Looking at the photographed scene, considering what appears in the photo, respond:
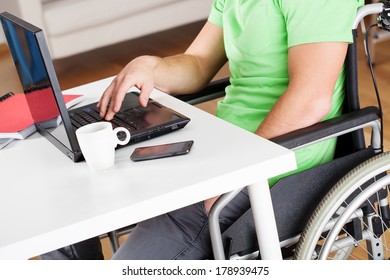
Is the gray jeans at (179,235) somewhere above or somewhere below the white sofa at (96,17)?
below

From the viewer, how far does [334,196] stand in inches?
53.4

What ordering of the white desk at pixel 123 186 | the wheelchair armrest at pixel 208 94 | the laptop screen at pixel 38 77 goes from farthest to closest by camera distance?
the wheelchair armrest at pixel 208 94 < the laptop screen at pixel 38 77 < the white desk at pixel 123 186

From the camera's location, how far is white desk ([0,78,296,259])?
109 centimetres

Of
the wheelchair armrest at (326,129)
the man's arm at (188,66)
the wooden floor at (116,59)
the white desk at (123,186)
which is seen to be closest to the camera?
the white desk at (123,186)

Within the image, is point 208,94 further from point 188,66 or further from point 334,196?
point 334,196

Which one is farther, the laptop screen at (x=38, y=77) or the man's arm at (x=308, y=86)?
the man's arm at (x=308, y=86)

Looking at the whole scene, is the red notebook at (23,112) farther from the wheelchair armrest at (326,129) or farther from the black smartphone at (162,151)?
the wheelchair armrest at (326,129)

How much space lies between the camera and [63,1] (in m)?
4.43

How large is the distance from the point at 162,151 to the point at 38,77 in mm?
262

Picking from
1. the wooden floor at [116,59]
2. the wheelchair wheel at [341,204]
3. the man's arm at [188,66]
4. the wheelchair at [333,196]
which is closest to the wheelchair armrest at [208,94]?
the man's arm at [188,66]

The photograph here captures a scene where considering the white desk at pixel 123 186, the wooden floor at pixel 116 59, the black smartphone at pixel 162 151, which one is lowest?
the wooden floor at pixel 116 59

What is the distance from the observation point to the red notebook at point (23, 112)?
4.48 ft

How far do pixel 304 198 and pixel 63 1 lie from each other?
3.29m

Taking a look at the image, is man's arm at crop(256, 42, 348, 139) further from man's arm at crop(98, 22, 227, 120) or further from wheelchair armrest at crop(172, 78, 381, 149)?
man's arm at crop(98, 22, 227, 120)
